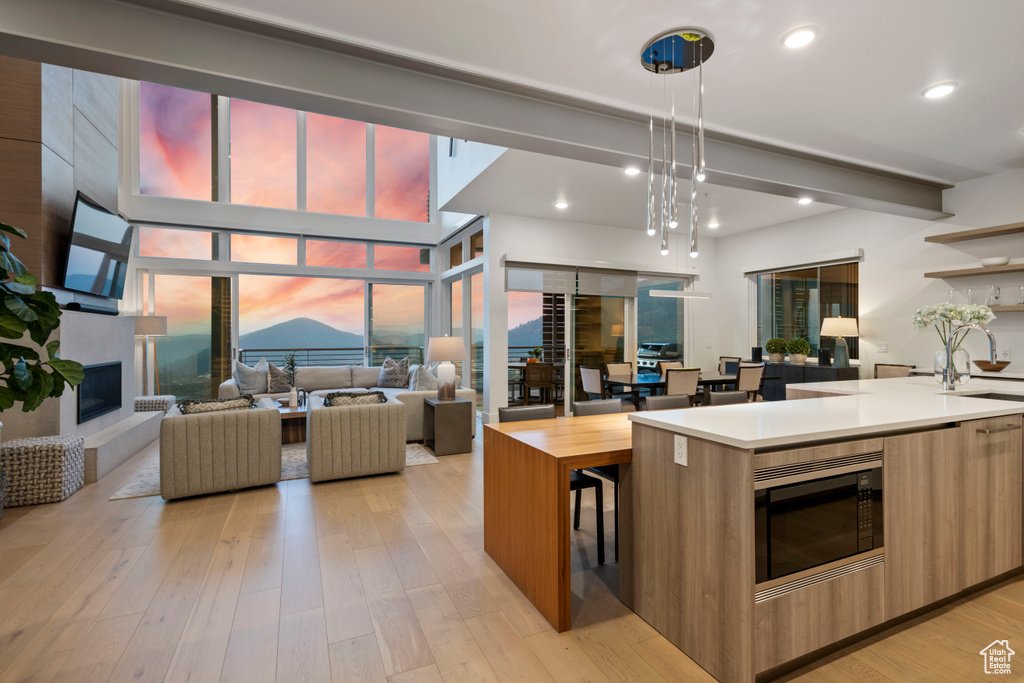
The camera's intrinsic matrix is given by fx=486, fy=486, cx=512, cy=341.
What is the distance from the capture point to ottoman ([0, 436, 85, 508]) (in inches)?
135

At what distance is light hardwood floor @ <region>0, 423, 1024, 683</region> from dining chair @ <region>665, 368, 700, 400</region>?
2711mm

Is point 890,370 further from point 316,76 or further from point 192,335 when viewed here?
point 192,335

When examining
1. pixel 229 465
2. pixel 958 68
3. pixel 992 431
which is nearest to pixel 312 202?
pixel 229 465

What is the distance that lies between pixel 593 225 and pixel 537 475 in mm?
5678

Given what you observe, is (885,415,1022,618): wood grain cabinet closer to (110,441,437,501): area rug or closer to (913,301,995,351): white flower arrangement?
(913,301,995,351): white flower arrangement

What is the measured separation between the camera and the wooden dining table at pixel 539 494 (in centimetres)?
202

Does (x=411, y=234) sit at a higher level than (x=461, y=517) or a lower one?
higher

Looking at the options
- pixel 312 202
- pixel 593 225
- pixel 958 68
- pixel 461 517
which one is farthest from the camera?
pixel 312 202

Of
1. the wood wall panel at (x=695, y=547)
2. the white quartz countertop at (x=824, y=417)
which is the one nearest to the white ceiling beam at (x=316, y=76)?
the white quartz countertop at (x=824, y=417)

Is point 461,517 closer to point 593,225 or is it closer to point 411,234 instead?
point 593,225

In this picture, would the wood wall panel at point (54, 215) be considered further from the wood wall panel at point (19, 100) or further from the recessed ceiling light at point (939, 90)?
the recessed ceiling light at point (939, 90)

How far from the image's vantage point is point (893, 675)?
5.67 ft

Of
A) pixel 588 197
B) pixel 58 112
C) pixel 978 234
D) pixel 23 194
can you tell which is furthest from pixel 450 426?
pixel 978 234

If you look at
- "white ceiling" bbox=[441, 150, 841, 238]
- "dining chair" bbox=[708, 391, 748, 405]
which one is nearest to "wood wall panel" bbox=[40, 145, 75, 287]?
"white ceiling" bbox=[441, 150, 841, 238]
